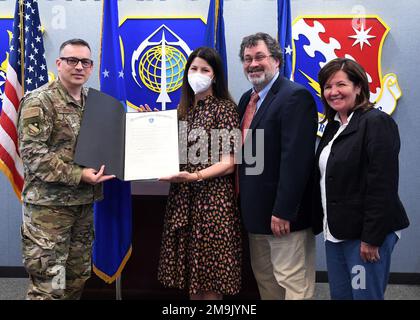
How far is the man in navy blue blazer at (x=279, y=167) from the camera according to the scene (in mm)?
1776

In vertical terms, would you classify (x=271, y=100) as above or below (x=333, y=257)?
above

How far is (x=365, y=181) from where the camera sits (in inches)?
63.4

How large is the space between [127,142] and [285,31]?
1.64 m

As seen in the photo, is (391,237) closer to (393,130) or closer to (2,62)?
(393,130)

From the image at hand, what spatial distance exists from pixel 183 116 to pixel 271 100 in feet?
1.57

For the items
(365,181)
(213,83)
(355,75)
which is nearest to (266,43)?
(213,83)

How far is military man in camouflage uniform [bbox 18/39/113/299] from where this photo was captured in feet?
6.02

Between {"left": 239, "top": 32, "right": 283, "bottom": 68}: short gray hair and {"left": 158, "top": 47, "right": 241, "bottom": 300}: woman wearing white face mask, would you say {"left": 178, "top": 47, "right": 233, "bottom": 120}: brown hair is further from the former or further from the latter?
{"left": 239, "top": 32, "right": 283, "bottom": 68}: short gray hair

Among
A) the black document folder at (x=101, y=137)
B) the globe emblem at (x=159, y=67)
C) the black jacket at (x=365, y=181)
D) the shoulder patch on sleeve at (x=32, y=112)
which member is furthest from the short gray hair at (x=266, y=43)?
the globe emblem at (x=159, y=67)

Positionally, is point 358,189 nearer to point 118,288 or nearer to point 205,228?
point 205,228

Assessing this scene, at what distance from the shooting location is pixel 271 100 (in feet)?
6.11

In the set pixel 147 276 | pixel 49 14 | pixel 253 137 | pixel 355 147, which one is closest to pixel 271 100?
pixel 253 137

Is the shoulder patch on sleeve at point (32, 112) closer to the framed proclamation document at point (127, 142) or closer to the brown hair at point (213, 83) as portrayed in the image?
the framed proclamation document at point (127, 142)

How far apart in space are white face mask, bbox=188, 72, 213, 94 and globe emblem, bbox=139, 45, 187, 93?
1460 mm
